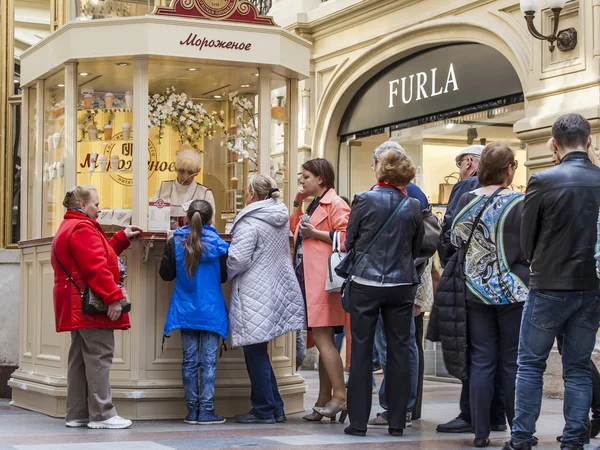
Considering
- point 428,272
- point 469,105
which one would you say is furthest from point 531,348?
point 469,105

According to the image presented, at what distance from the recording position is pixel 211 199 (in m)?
8.52

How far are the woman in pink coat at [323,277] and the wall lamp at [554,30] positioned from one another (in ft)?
11.6

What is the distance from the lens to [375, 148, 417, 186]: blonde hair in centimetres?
682

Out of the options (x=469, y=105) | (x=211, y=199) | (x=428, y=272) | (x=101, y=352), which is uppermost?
(x=469, y=105)

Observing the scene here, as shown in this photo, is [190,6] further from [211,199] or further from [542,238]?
[542,238]

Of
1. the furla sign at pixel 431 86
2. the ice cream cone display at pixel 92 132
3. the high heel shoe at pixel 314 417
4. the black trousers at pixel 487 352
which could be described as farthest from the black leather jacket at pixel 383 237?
the furla sign at pixel 431 86

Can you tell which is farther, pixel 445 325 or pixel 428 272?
pixel 428 272

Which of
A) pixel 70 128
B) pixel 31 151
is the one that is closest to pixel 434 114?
pixel 31 151

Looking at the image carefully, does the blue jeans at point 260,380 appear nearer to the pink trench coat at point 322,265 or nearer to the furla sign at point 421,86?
the pink trench coat at point 322,265

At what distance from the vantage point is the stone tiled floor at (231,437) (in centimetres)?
629

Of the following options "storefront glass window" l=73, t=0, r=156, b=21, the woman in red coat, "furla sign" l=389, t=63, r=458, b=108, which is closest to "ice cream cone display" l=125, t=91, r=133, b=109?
"storefront glass window" l=73, t=0, r=156, b=21

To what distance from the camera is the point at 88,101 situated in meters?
8.35

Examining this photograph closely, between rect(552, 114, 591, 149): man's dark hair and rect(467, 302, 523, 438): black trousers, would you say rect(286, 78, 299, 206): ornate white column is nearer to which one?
rect(467, 302, 523, 438): black trousers

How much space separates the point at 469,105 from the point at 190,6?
4.77 meters
